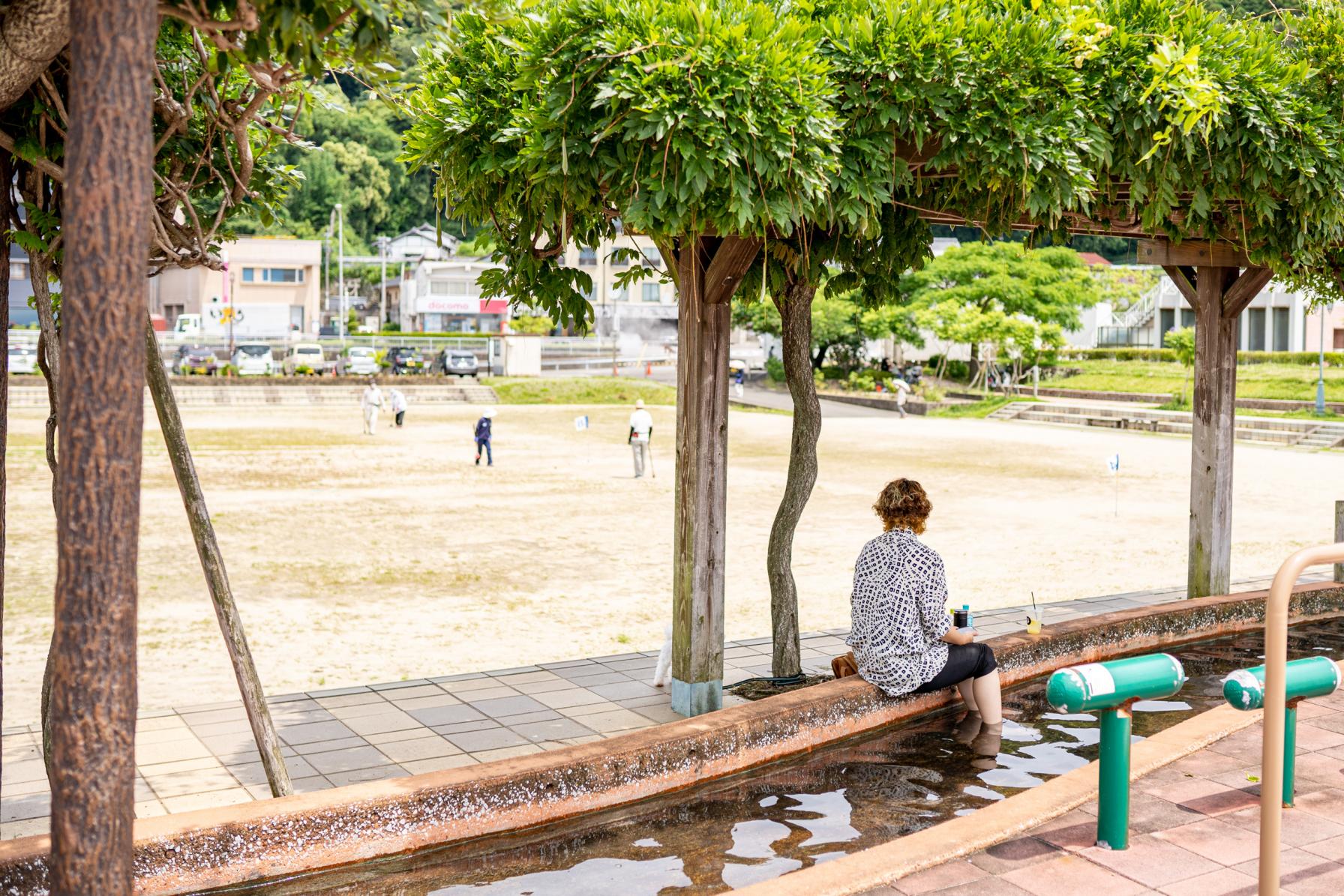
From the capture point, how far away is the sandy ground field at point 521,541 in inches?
370

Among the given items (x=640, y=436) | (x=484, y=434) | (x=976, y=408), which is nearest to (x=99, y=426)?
(x=640, y=436)

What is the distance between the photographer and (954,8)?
5.88 meters

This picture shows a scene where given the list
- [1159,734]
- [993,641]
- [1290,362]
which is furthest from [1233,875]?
[1290,362]

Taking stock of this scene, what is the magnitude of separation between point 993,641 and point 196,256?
479cm

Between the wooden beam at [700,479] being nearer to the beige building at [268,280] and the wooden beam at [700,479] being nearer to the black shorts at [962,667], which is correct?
the black shorts at [962,667]

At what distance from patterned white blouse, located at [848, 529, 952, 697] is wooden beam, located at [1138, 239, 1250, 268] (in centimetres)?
416

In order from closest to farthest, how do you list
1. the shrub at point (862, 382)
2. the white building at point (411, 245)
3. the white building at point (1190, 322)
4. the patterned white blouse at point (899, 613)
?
1. the patterned white blouse at point (899, 613)
2. the shrub at point (862, 382)
3. the white building at point (1190, 322)
4. the white building at point (411, 245)

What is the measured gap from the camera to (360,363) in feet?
170

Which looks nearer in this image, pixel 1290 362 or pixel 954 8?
pixel 954 8

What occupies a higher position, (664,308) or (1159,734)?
(664,308)

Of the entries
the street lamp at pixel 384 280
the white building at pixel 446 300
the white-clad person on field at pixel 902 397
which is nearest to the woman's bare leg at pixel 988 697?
the white-clad person on field at pixel 902 397

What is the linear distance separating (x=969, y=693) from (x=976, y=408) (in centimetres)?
3884

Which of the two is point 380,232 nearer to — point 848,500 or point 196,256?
point 848,500

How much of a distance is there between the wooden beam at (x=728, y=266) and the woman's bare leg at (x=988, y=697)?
235 cm
